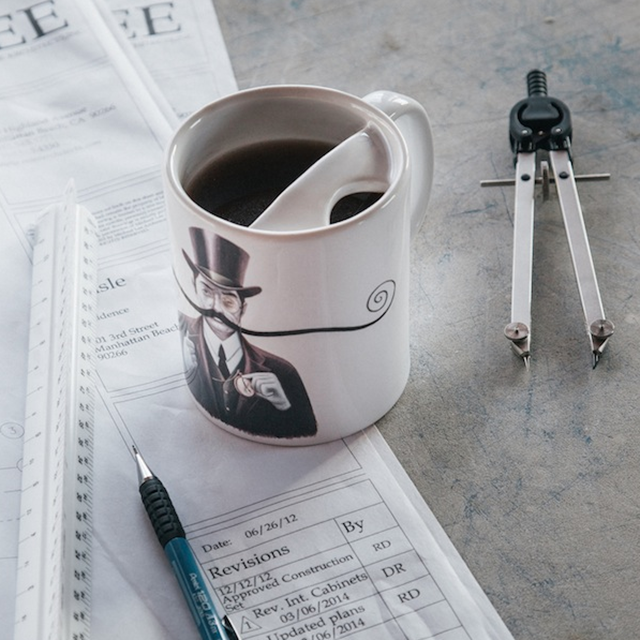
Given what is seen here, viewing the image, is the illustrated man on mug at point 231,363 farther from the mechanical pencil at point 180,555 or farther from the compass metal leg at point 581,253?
the compass metal leg at point 581,253

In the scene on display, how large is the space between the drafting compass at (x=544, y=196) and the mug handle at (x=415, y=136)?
6 cm

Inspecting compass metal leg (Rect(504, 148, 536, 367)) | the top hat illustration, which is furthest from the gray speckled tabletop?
the top hat illustration

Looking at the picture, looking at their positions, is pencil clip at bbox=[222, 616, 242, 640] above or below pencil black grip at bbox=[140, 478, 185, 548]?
below

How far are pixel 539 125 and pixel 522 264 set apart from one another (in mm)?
105

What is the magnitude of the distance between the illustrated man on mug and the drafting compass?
129 millimetres

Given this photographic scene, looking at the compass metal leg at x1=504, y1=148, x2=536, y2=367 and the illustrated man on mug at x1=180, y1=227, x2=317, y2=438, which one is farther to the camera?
the compass metal leg at x1=504, y1=148, x2=536, y2=367

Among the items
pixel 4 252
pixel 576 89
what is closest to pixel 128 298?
pixel 4 252

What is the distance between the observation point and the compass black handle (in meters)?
0.58

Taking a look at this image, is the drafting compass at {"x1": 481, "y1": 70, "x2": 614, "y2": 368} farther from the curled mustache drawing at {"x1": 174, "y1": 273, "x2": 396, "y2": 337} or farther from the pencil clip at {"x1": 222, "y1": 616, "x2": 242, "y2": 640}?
the pencil clip at {"x1": 222, "y1": 616, "x2": 242, "y2": 640}

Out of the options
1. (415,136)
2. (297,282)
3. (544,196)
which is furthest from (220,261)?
(544,196)

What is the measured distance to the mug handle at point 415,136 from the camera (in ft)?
1.50

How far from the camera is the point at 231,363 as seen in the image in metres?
0.44

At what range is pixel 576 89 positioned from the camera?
666 millimetres

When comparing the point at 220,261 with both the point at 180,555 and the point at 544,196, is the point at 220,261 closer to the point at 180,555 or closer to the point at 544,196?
the point at 180,555
